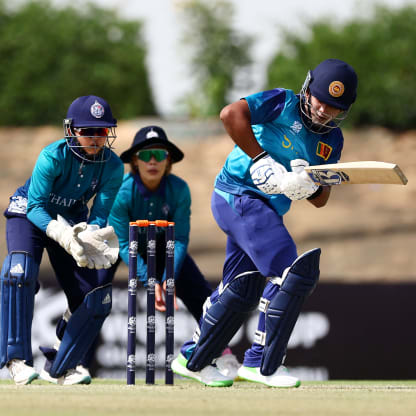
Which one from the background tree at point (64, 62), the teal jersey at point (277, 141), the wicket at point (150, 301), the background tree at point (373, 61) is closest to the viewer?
the teal jersey at point (277, 141)

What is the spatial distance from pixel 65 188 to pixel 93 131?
1.10 feet

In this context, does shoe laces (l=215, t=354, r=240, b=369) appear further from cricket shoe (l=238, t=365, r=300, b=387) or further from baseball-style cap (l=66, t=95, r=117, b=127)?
baseball-style cap (l=66, t=95, r=117, b=127)

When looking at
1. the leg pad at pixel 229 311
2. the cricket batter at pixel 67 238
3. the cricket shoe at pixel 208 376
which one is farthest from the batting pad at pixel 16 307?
the leg pad at pixel 229 311

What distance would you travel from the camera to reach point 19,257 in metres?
4.47

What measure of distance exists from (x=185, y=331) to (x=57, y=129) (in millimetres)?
15473

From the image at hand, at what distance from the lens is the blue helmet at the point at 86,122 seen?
4574 mm

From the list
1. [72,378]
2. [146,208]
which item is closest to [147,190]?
[146,208]

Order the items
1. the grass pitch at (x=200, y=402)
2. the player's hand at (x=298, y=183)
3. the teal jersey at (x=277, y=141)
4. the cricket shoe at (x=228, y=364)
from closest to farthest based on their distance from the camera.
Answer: the grass pitch at (x=200, y=402) < the player's hand at (x=298, y=183) < the teal jersey at (x=277, y=141) < the cricket shoe at (x=228, y=364)

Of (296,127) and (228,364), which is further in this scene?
(228,364)

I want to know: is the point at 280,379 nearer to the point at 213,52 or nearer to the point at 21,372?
the point at 21,372

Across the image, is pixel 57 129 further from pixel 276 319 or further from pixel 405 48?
pixel 276 319

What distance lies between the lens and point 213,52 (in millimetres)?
Answer: 25078

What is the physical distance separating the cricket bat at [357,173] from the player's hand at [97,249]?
1084mm

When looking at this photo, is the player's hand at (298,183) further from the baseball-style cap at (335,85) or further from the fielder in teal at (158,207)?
the fielder in teal at (158,207)
